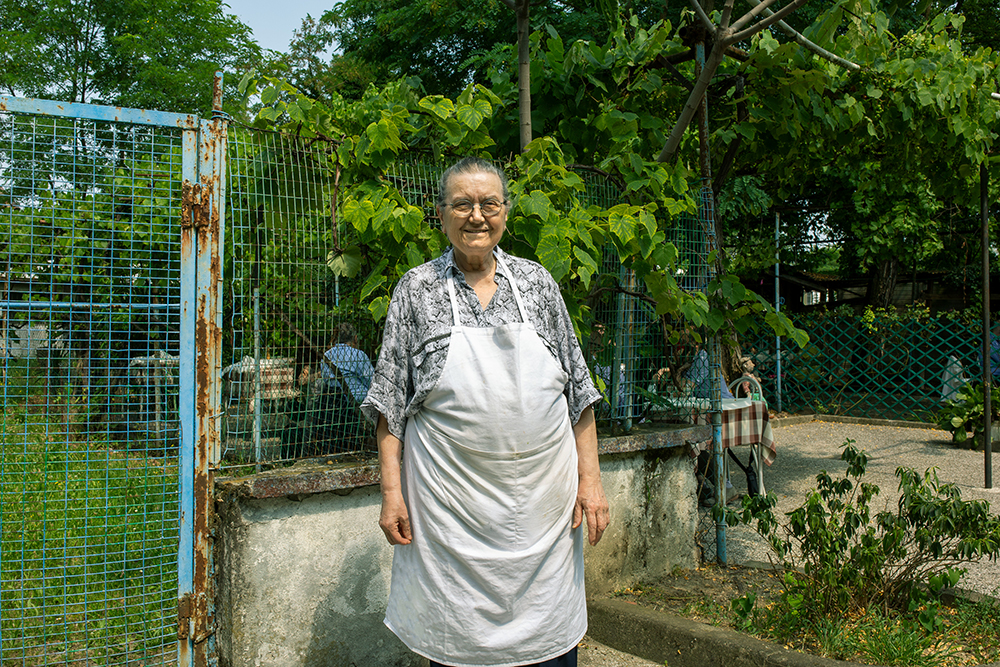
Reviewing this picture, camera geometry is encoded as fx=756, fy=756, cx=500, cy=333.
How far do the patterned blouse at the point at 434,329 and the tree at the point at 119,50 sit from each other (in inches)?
545

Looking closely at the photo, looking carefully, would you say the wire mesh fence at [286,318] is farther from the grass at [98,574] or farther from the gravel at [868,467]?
the gravel at [868,467]

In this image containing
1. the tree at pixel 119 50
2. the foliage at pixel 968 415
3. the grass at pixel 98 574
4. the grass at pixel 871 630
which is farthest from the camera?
the tree at pixel 119 50

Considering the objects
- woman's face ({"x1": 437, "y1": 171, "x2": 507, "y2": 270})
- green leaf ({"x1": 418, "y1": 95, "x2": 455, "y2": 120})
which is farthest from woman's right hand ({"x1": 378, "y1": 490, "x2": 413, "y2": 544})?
green leaf ({"x1": 418, "y1": 95, "x2": 455, "y2": 120})

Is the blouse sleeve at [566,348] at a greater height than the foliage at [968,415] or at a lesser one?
greater

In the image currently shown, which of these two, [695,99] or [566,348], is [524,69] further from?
[566,348]

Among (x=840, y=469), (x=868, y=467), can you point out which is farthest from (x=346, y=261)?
(x=868, y=467)

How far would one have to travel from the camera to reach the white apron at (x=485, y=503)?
221cm

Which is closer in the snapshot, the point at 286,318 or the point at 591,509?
the point at 591,509

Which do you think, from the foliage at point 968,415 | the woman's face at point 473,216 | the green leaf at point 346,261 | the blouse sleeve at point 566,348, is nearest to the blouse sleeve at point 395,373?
the woman's face at point 473,216

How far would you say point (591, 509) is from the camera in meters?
2.43

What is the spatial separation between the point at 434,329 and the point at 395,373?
0.18m

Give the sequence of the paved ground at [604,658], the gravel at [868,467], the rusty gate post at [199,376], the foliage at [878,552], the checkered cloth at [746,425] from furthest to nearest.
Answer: the checkered cloth at [746,425]
the gravel at [868,467]
the paved ground at [604,658]
the foliage at [878,552]
the rusty gate post at [199,376]

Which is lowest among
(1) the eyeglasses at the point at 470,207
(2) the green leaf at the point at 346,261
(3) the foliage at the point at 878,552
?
(3) the foliage at the point at 878,552

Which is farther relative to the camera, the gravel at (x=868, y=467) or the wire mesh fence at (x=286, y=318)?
the gravel at (x=868, y=467)
